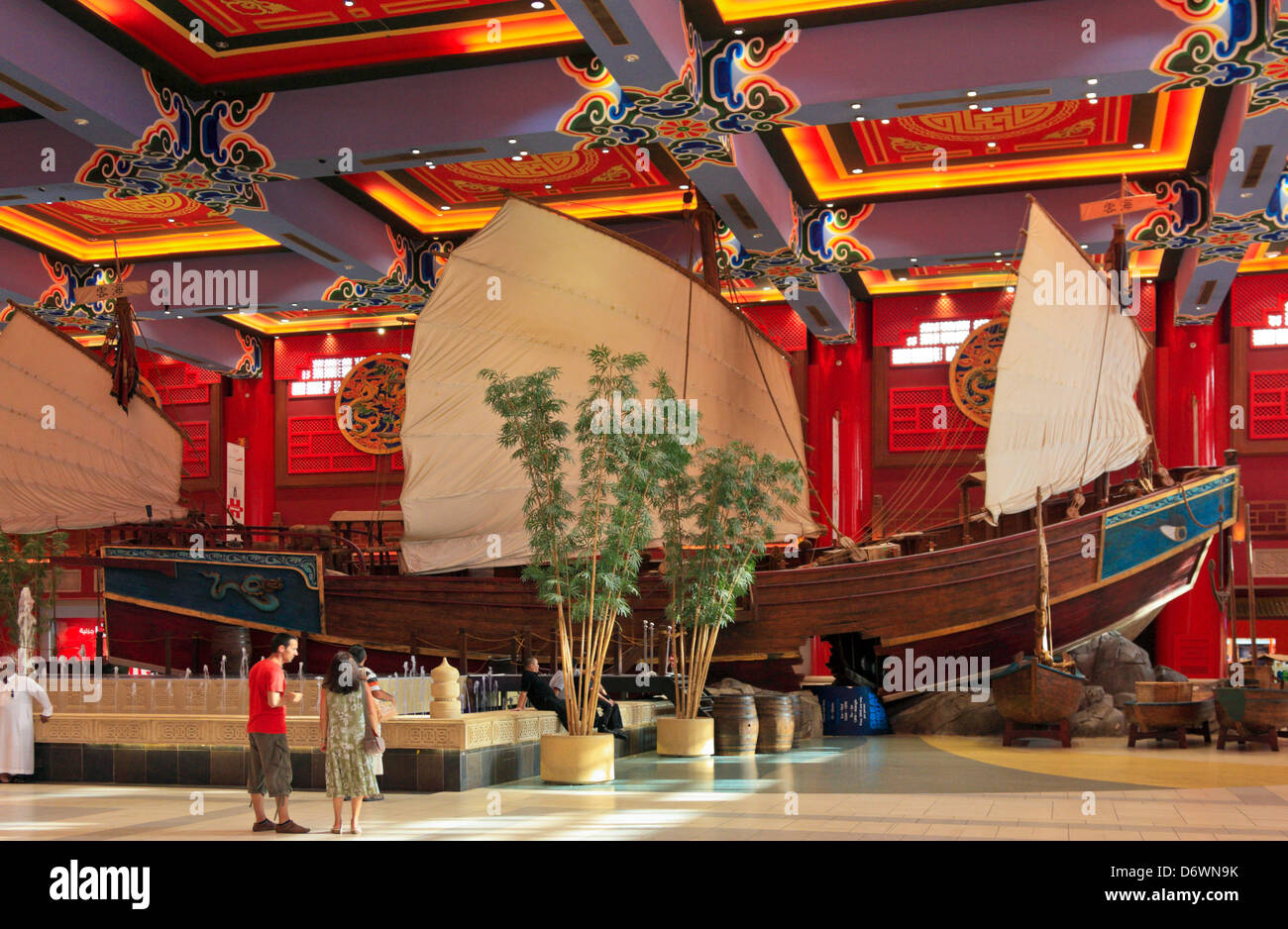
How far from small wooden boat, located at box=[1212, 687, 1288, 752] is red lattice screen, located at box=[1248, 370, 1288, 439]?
665 centimetres

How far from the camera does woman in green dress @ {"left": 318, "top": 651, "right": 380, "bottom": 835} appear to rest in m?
5.68

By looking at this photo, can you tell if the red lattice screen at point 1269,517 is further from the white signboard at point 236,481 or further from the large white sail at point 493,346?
the white signboard at point 236,481

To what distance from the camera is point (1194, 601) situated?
15.5m

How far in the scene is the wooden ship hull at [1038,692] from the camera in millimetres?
10570

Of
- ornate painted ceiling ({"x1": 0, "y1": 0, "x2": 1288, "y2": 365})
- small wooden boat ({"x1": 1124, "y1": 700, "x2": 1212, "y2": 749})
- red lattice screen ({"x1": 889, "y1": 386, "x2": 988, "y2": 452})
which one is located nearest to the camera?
ornate painted ceiling ({"x1": 0, "y1": 0, "x2": 1288, "y2": 365})

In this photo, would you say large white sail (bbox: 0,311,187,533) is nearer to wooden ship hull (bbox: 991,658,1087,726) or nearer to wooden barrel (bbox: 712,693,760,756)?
wooden barrel (bbox: 712,693,760,756)

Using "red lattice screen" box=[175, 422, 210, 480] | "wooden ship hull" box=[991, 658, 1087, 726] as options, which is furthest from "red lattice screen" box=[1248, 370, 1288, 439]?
"red lattice screen" box=[175, 422, 210, 480]

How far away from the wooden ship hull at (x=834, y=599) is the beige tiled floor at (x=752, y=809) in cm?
418

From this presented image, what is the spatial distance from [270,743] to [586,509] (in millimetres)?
2857

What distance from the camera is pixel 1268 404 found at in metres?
15.9

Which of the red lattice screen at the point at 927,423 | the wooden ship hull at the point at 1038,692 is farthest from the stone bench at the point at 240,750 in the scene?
the red lattice screen at the point at 927,423

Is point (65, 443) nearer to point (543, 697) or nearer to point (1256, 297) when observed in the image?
point (543, 697)

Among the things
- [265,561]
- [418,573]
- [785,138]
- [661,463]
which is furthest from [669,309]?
[661,463]

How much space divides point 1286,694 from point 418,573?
8510mm
